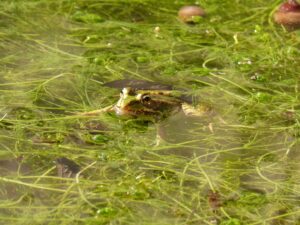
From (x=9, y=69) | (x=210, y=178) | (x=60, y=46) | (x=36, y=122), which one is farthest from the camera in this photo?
(x=60, y=46)

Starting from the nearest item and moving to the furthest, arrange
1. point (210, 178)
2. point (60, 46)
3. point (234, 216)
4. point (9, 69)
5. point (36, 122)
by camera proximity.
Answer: point (234, 216), point (210, 178), point (36, 122), point (9, 69), point (60, 46)

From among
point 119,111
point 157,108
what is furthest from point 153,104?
point 119,111

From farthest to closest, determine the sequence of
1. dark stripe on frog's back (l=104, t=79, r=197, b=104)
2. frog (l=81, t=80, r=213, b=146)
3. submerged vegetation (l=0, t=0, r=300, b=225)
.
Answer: dark stripe on frog's back (l=104, t=79, r=197, b=104), frog (l=81, t=80, r=213, b=146), submerged vegetation (l=0, t=0, r=300, b=225)

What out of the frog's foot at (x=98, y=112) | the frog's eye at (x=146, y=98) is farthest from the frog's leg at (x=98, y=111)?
the frog's eye at (x=146, y=98)

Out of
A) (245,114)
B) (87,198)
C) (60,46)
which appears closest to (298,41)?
(245,114)

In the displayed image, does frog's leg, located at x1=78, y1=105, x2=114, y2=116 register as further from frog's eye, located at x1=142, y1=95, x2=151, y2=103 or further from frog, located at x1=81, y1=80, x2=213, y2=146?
frog's eye, located at x1=142, y1=95, x2=151, y2=103

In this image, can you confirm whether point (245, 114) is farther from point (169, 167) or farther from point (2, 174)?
point (2, 174)

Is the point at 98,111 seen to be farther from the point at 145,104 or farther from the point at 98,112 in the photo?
the point at 145,104

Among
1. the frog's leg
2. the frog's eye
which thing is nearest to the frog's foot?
the frog's leg
